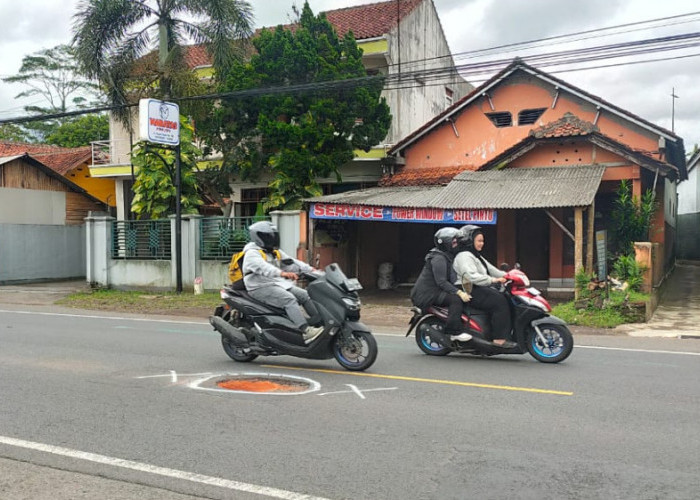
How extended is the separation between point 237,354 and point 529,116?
1479 centimetres

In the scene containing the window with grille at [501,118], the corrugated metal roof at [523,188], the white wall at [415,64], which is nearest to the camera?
the corrugated metal roof at [523,188]

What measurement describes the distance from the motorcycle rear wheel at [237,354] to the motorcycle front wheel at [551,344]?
3.42 meters

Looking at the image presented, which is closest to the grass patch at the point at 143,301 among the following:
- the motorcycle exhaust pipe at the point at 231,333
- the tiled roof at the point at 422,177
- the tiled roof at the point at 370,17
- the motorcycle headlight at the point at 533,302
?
the tiled roof at the point at 422,177

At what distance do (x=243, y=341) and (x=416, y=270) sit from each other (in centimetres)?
1403

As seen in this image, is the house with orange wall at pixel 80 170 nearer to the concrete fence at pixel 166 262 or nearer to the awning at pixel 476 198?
the concrete fence at pixel 166 262

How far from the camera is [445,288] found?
865 centimetres

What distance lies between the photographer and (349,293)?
302 inches

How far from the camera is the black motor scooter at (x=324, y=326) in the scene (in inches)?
302

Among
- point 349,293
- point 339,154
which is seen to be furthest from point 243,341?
point 339,154

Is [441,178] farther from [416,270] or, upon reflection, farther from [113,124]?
[113,124]

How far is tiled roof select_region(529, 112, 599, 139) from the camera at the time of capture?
57.4ft

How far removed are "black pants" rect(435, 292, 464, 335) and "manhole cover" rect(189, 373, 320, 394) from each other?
212 centimetres

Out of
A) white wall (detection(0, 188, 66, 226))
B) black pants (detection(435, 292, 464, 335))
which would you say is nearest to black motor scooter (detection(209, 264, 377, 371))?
black pants (detection(435, 292, 464, 335))

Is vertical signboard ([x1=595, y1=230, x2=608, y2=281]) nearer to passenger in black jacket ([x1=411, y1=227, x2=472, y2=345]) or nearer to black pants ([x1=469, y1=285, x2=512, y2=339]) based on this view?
black pants ([x1=469, y1=285, x2=512, y2=339])
